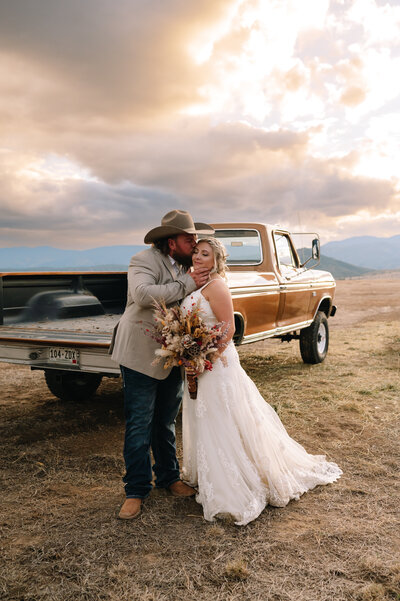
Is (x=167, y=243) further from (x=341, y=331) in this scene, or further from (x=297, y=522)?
(x=341, y=331)

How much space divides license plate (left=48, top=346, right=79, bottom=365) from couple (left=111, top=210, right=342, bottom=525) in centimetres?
124

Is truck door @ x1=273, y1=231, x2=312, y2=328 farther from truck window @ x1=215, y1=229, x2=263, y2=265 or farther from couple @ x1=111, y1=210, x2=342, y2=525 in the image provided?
couple @ x1=111, y1=210, x2=342, y2=525

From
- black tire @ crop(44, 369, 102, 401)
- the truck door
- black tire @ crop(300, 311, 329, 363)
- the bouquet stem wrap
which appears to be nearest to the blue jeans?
the bouquet stem wrap

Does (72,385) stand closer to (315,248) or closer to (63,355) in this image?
(63,355)

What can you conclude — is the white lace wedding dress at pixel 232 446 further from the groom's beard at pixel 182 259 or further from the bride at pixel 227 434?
→ the groom's beard at pixel 182 259

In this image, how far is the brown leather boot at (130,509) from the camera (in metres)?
2.91

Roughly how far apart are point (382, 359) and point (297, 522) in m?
5.82

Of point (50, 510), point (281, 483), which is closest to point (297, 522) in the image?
point (281, 483)

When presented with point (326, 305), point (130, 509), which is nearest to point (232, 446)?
point (130, 509)

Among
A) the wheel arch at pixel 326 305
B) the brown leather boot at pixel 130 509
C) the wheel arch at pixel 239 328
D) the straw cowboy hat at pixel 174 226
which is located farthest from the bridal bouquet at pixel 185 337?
the wheel arch at pixel 326 305

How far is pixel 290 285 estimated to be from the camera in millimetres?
6664

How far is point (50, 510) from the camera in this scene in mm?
3068

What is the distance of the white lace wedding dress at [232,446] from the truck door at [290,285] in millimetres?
3402

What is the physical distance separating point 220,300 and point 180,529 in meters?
1.37
